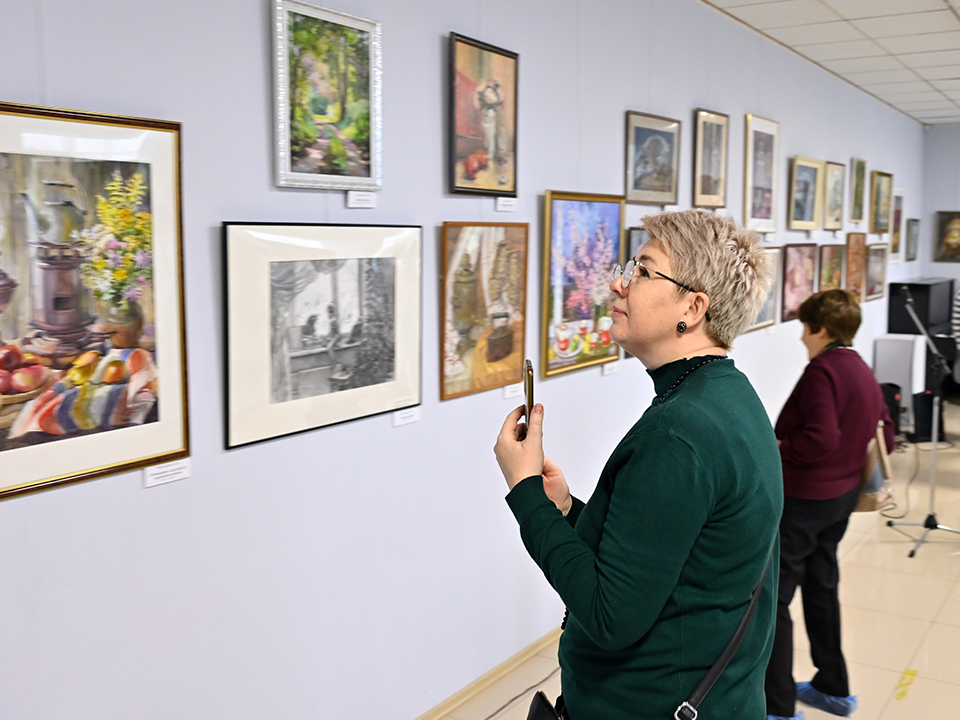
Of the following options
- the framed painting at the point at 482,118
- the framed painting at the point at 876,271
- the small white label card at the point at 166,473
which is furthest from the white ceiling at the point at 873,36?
the small white label card at the point at 166,473

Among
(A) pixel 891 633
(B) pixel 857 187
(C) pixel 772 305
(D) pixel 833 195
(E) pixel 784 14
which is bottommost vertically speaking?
(A) pixel 891 633

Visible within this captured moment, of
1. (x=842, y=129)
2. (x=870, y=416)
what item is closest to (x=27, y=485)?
(x=870, y=416)

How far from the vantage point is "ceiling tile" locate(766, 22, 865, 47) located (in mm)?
5730

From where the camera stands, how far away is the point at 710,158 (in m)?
5.27

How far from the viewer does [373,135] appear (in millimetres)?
2898

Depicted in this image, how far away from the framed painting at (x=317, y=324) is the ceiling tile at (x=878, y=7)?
3.58 metres

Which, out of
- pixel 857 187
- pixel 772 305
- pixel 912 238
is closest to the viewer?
pixel 772 305

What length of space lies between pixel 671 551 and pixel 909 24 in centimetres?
555

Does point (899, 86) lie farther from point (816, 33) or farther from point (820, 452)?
point (820, 452)

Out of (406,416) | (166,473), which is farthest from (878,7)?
(166,473)

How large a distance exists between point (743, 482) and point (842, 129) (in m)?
7.33

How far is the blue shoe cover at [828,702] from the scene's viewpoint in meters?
3.66

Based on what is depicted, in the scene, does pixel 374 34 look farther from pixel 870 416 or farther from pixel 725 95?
pixel 725 95

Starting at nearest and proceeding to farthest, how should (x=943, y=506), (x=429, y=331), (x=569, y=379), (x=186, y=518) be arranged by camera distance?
(x=186, y=518), (x=429, y=331), (x=569, y=379), (x=943, y=506)
